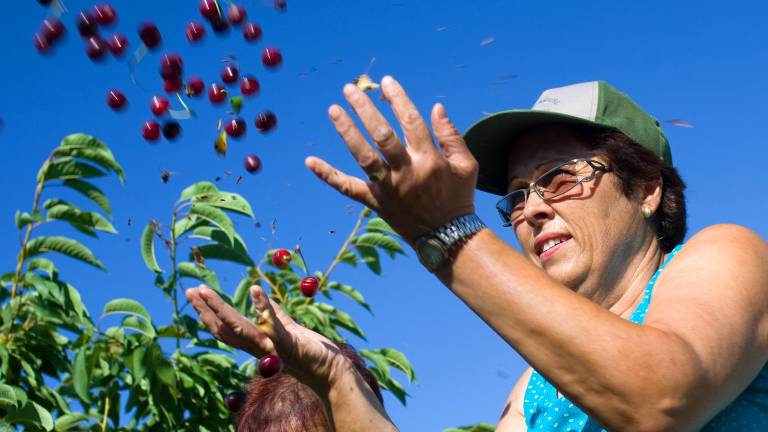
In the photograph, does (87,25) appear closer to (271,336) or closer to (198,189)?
(271,336)

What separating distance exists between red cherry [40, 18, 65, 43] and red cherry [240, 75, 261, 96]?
1.77 ft

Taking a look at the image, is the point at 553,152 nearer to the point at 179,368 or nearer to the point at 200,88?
the point at 200,88

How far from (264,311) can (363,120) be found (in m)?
0.84

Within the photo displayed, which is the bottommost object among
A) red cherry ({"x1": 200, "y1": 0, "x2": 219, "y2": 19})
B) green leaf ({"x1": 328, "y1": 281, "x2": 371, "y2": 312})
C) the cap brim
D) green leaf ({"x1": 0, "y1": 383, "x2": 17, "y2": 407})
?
green leaf ({"x1": 328, "y1": 281, "x2": 371, "y2": 312})

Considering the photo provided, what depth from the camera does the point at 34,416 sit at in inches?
162

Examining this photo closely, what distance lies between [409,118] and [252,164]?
1392 mm

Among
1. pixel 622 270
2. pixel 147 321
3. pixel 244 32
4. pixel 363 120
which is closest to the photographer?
pixel 363 120

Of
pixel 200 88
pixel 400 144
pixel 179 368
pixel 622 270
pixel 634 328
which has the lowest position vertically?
pixel 179 368

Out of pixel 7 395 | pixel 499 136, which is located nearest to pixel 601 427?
pixel 499 136

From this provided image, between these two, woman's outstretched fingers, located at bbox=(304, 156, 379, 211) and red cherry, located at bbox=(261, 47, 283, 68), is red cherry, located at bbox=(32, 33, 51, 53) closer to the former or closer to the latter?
red cherry, located at bbox=(261, 47, 283, 68)

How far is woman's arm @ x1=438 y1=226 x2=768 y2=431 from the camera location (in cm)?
174

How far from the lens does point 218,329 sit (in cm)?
238

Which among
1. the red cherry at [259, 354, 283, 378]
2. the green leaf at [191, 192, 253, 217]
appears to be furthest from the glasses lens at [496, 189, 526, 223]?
the green leaf at [191, 192, 253, 217]

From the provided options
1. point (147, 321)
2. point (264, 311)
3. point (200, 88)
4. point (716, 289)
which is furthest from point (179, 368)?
point (716, 289)
